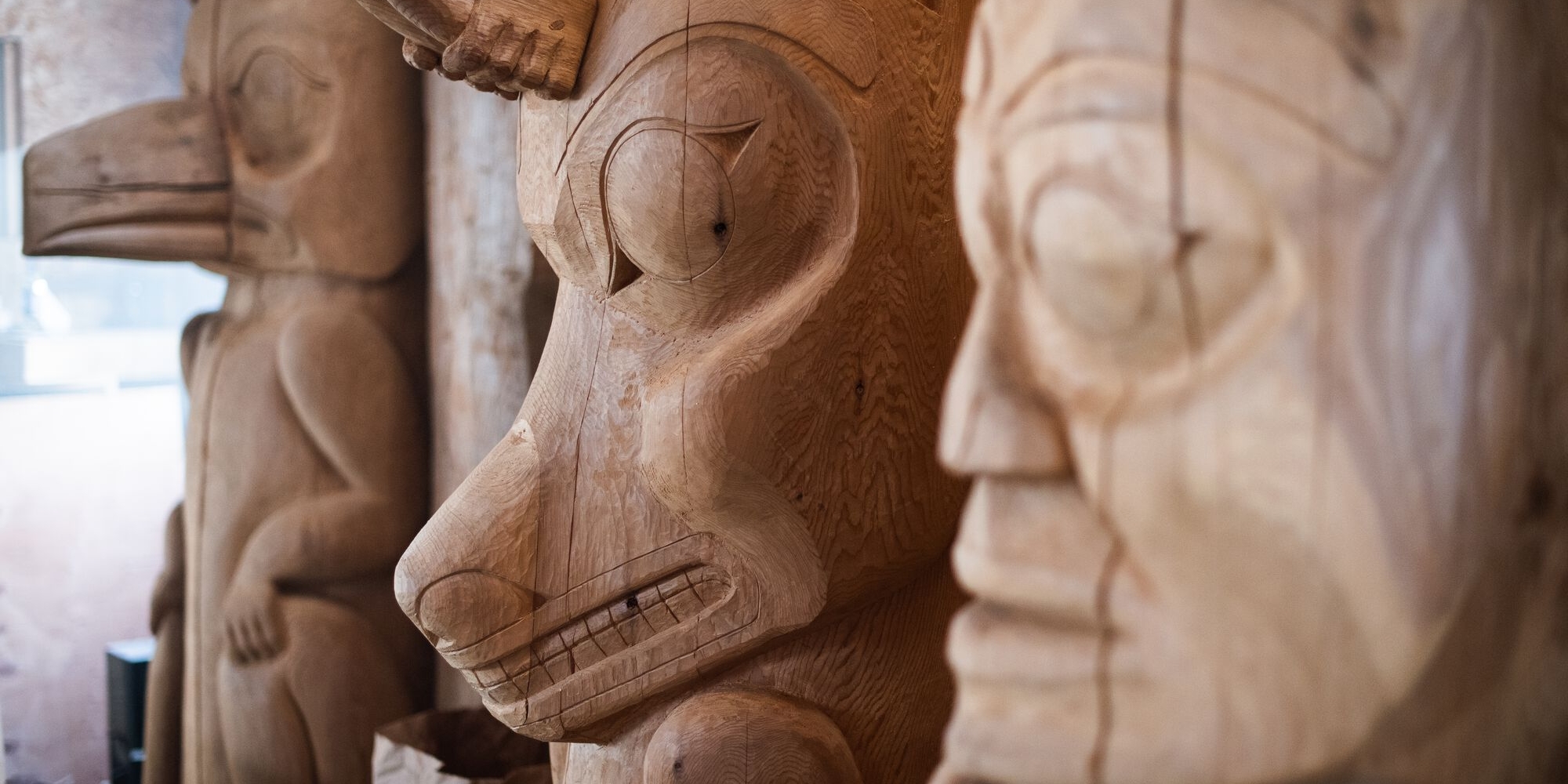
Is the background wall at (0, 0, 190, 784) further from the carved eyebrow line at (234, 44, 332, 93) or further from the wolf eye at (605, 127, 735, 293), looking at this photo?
the wolf eye at (605, 127, 735, 293)

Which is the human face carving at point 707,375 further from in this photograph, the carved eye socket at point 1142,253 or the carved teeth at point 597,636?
the carved eye socket at point 1142,253

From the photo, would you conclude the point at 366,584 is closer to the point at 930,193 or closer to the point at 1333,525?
the point at 930,193

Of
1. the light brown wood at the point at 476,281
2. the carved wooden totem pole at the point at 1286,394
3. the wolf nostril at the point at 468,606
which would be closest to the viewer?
the carved wooden totem pole at the point at 1286,394

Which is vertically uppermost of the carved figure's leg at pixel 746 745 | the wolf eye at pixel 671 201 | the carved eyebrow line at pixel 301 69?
the carved eyebrow line at pixel 301 69

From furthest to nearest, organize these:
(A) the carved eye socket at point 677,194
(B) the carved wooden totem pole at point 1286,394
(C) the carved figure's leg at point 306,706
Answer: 1. (C) the carved figure's leg at point 306,706
2. (A) the carved eye socket at point 677,194
3. (B) the carved wooden totem pole at point 1286,394

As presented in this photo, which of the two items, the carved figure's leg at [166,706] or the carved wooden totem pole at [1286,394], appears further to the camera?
the carved figure's leg at [166,706]

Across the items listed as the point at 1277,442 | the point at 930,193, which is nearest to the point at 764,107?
the point at 930,193

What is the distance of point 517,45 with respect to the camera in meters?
1.18

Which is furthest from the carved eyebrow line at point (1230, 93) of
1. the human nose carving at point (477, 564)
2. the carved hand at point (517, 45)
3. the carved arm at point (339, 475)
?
the carved arm at point (339, 475)

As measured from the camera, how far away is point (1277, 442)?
0.56 meters

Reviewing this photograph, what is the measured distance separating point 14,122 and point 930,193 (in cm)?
219

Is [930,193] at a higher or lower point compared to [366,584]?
higher

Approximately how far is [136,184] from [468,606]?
1312 mm

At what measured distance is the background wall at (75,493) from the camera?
2.62 metres
